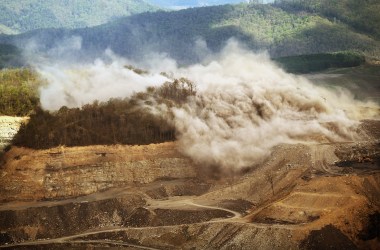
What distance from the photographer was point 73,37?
193 m

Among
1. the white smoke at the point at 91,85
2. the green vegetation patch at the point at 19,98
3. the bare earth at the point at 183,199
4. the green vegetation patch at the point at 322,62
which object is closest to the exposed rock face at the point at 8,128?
the green vegetation patch at the point at 19,98

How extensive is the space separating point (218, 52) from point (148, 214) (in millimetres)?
124285

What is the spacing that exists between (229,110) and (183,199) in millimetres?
17038

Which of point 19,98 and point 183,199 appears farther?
point 19,98

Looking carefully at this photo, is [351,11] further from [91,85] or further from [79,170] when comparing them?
[79,170]

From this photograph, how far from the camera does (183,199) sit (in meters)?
52.7

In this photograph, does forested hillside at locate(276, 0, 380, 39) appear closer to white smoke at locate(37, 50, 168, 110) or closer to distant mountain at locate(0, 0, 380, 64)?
distant mountain at locate(0, 0, 380, 64)

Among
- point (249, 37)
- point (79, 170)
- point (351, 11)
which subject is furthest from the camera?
point (351, 11)

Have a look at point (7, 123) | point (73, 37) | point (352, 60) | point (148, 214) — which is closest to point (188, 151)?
point (148, 214)

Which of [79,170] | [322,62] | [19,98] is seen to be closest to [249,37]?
[322,62]

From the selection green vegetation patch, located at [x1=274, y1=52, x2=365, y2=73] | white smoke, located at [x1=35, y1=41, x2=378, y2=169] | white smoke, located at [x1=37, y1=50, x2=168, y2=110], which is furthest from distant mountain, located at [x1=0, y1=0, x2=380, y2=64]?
white smoke, located at [x1=37, y1=50, x2=168, y2=110]

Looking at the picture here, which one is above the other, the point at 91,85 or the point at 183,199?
the point at 91,85

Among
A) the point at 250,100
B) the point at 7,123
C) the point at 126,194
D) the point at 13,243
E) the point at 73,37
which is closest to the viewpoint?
the point at 13,243

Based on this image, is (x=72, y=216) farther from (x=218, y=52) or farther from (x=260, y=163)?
(x=218, y=52)
